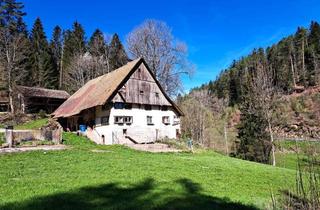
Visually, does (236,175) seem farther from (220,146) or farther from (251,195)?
(220,146)

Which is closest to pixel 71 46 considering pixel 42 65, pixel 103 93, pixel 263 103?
pixel 42 65

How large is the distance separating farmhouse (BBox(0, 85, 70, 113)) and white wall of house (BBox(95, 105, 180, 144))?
58.2ft

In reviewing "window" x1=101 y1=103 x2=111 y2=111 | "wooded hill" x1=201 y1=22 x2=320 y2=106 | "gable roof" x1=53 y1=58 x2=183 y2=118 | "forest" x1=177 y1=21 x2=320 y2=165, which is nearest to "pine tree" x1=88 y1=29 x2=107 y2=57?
"forest" x1=177 y1=21 x2=320 y2=165

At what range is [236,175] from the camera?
14352mm

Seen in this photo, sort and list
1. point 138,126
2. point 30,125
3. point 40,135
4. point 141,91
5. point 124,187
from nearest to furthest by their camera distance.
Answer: point 124,187, point 40,135, point 138,126, point 141,91, point 30,125

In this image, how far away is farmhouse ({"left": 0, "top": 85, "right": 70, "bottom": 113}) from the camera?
144ft

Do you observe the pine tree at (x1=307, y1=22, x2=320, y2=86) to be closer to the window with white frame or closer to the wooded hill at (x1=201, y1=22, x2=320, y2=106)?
the wooded hill at (x1=201, y1=22, x2=320, y2=106)

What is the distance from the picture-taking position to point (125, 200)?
7.96 metres

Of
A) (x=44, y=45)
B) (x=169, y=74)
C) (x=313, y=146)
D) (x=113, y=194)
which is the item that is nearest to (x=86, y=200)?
(x=113, y=194)

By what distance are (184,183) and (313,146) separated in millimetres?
6153

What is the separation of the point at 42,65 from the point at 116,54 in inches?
563

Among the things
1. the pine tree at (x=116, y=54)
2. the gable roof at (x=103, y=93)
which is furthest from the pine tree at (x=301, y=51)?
the gable roof at (x=103, y=93)

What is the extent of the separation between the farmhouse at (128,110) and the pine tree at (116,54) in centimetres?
1874

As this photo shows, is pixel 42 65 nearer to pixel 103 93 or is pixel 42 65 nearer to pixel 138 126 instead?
pixel 103 93
